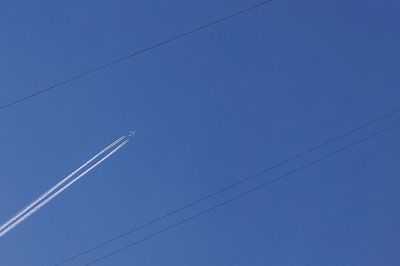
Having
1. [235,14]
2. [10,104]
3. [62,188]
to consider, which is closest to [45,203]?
[62,188]

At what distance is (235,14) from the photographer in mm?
9391

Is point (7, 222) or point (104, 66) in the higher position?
point (104, 66)

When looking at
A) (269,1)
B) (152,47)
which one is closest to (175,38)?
(152,47)

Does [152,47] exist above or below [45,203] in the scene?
above

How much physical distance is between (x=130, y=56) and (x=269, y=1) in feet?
3.81

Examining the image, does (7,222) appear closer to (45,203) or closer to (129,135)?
(45,203)

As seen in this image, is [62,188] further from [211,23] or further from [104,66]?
[211,23]

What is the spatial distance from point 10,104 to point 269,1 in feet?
7.06

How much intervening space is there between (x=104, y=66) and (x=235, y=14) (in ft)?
3.59

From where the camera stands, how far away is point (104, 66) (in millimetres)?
9305

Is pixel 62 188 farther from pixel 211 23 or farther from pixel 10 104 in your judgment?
pixel 211 23

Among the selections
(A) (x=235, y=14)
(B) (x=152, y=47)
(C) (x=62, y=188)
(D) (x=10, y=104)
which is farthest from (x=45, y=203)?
(A) (x=235, y=14)

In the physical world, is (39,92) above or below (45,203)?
above

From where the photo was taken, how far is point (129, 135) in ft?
30.9
